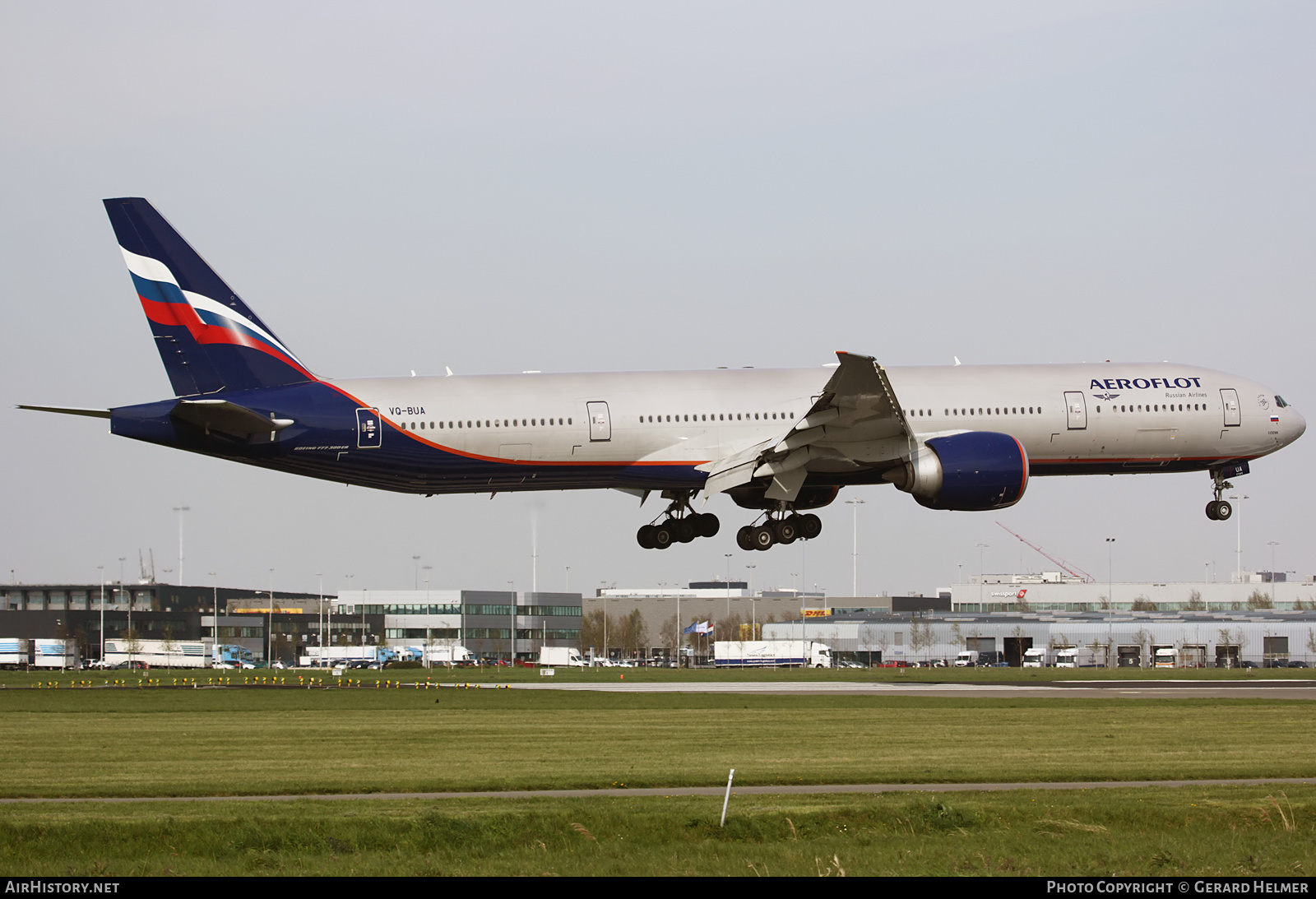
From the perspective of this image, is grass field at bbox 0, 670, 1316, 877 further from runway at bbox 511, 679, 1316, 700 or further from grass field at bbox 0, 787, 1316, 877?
runway at bbox 511, 679, 1316, 700

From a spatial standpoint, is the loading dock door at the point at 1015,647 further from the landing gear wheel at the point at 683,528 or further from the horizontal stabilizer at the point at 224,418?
the horizontal stabilizer at the point at 224,418

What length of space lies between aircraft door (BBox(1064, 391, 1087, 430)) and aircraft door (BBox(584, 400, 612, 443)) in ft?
47.8

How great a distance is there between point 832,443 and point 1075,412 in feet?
28.0

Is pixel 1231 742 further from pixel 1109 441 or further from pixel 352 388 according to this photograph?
pixel 352 388

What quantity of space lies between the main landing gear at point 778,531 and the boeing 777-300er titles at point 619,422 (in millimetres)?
64

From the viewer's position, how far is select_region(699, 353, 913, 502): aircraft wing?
41.6m

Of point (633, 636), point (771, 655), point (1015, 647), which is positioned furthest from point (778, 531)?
point (633, 636)

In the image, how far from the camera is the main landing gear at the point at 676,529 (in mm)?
48094

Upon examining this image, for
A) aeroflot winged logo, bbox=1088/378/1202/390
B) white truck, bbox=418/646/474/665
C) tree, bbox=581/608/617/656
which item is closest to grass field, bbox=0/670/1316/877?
aeroflot winged logo, bbox=1088/378/1202/390

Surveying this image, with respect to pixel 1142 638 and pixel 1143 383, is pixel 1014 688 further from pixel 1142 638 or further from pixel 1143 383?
pixel 1142 638

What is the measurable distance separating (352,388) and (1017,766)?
2209 centimetres

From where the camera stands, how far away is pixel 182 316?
143 feet

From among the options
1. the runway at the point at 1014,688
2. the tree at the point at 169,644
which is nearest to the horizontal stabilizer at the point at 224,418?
the runway at the point at 1014,688

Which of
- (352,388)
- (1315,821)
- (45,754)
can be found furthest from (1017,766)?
(45,754)
